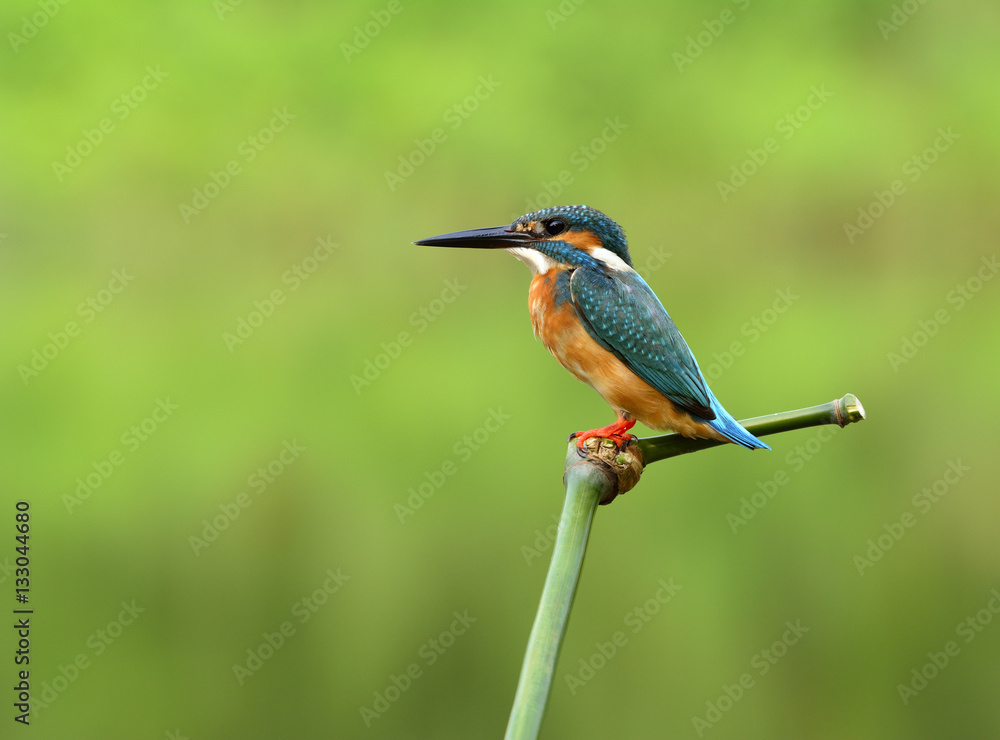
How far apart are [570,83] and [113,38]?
11.1ft

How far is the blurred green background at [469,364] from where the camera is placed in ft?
12.8

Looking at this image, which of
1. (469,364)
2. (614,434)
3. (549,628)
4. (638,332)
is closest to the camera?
(549,628)

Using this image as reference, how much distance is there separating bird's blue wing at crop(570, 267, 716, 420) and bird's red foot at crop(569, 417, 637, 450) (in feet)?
0.29

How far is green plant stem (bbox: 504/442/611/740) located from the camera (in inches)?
32.0

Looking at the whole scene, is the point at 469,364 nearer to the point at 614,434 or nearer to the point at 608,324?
the point at 608,324

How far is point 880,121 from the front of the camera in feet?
25.6

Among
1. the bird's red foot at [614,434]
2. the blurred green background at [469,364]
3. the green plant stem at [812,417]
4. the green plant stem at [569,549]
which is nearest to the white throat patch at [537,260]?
the bird's red foot at [614,434]

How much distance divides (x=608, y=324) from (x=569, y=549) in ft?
2.49

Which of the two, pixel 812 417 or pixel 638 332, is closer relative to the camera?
pixel 812 417

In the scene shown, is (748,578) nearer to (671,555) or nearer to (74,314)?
(671,555)

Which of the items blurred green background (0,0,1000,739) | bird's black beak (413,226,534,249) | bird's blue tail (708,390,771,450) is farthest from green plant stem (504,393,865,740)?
blurred green background (0,0,1000,739)

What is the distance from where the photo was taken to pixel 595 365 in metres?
1.65

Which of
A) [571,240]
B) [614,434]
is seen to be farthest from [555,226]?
[614,434]

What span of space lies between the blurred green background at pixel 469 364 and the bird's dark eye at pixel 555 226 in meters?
2.37
